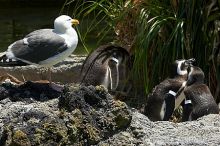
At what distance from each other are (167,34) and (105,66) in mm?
781

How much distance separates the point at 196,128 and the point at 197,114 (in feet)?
7.23

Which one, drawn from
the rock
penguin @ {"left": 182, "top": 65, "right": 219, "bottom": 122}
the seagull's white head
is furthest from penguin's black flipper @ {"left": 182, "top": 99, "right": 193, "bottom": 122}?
the rock

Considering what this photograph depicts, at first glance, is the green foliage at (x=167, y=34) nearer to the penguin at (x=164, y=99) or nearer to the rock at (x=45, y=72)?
the penguin at (x=164, y=99)

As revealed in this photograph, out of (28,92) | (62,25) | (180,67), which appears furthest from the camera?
(180,67)

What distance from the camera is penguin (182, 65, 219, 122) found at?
5.65m

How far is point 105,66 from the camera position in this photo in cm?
651

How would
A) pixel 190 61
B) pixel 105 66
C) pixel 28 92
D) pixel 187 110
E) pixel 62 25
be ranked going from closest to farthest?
pixel 28 92 → pixel 187 110 → pixel 62 25 → pixel 190 61 → pixel 105 66

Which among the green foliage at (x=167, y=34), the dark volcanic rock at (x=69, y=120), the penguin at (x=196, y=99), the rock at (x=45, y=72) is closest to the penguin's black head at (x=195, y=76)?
the penguin at (x=196, y=99)

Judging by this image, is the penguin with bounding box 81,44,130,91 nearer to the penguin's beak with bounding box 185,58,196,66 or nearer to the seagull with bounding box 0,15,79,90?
the seagull with bounding box 0,15,79,90

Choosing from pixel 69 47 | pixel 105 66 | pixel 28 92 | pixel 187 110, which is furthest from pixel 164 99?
pixel 28 92

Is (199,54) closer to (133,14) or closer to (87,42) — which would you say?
(133,14)

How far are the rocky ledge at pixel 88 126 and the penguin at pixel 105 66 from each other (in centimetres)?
278

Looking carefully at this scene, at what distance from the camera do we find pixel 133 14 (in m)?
7.05

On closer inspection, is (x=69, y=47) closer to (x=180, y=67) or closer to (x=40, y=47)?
(x=40, y=47)
